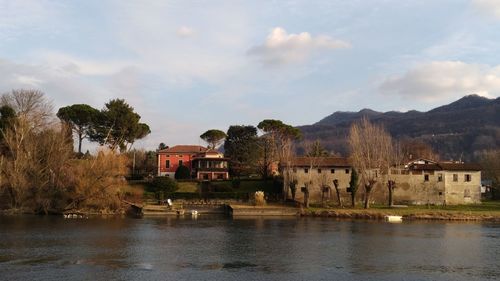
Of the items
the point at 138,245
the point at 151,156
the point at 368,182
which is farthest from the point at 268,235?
the point at 151,156

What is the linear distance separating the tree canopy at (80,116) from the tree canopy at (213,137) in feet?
91.3

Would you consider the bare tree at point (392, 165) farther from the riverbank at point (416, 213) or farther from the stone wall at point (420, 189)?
the riverbank at point (416, 213)

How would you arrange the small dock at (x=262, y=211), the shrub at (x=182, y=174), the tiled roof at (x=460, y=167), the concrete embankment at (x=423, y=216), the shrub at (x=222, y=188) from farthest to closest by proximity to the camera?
the shrub at (x=182, y=174) < the shrub at (x=222, y=188) < the tiled roof at (x=460, y=167) < the small dock at (x=262, y=211) < the concrete embankment at (x=423, y=216)

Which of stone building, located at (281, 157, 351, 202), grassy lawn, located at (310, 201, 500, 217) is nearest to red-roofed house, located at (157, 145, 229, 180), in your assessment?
stone building, located at (281, 157, 351, 202)

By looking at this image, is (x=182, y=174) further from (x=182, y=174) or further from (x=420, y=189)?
(x=420, y=189)

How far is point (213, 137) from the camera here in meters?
116

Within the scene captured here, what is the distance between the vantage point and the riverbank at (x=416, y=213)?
219ft

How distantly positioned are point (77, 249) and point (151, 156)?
A: 276ft

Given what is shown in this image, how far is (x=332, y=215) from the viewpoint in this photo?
68938mm

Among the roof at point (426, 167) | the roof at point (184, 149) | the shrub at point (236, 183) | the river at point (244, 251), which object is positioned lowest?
the river at point (244, 251)

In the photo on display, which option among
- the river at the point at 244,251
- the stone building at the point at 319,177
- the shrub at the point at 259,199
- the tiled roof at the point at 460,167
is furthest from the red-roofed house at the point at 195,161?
the tiled roof at the point at 460,167

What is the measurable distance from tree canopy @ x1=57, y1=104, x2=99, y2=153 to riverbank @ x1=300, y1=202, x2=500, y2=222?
46.8m

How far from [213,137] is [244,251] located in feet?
256

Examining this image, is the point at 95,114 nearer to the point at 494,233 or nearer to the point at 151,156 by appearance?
the point at 151,156
